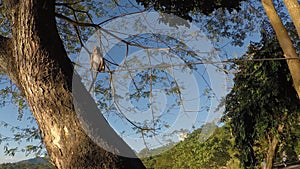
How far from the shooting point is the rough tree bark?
1.39 m

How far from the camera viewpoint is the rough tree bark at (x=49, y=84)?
139 cm

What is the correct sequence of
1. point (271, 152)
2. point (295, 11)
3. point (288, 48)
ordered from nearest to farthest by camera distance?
1. point (295, 11)
2. point (288, 48)
3. point (271, 152)

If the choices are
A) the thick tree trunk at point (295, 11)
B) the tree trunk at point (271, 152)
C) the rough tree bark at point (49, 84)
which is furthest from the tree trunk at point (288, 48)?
the rough tree bark at point (49, 84)

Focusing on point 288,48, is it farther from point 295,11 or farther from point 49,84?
point 49,84

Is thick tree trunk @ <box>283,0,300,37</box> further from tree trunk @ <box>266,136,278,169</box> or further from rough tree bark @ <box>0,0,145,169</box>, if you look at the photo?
tree trunk @ <box>266,136,278,169</box>

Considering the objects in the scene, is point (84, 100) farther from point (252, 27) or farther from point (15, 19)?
point (252, 27)

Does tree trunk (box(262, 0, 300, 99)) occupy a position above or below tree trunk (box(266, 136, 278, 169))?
above

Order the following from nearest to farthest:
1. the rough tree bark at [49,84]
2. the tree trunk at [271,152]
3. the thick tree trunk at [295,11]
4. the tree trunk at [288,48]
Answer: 1. the rough tree bark at [49,84]
2. the thick tree trunk at [295,11]
3. the tree trunk at [288,48]
4. the tree trunk at [271,152]

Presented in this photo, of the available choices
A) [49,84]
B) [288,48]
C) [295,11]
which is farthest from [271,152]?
[49,84]

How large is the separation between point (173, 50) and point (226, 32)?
267cm

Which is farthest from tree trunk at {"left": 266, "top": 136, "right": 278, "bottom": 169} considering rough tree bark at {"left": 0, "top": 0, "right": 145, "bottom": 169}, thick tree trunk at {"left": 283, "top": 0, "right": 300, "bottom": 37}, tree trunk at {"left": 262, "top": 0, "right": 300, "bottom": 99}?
rough tree bark at {"left": 0, "top": 0, "right": 145, "bottom": 169}

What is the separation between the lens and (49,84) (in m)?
1.57

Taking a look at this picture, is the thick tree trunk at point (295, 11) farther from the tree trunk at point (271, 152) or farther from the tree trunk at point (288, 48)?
the tree trunk at point (271, 152)

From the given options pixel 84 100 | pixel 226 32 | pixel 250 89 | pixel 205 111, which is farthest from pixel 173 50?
pixel 250 89
